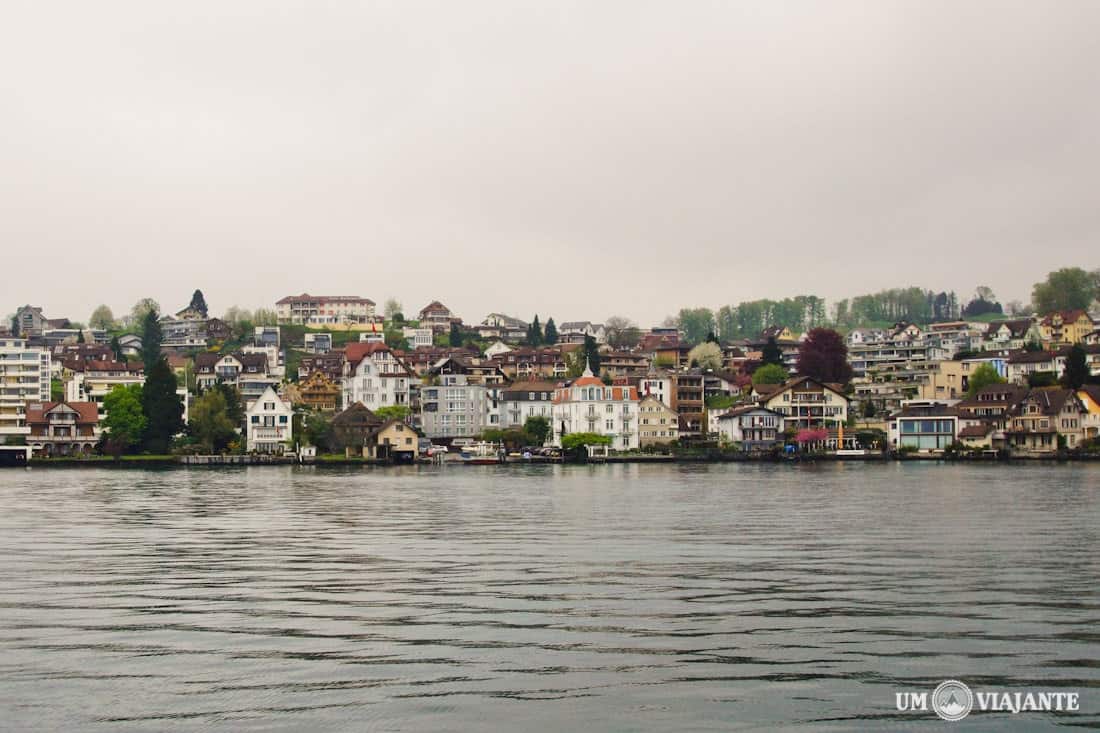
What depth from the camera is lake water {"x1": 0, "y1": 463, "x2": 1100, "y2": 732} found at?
14516mm

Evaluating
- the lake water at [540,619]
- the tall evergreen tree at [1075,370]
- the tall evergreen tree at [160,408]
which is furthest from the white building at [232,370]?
the lake water at [540,619]

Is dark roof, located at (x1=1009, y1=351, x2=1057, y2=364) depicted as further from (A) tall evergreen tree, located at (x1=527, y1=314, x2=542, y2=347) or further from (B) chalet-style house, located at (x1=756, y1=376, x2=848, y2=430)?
(A) tall evergreen tree, located at (x1=527, y1=314, x2=542, y2=347)

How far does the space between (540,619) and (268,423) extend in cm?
9387

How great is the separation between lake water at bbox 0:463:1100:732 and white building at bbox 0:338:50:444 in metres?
81.5

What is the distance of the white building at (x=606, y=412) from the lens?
113688mm

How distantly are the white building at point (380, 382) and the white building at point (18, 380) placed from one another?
29.4m

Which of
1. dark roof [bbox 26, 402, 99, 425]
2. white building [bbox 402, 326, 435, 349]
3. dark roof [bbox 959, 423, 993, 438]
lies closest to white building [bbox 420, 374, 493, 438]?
dark roof [bbox 26, 402, 99, 425]

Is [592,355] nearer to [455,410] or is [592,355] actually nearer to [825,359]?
[825,359]

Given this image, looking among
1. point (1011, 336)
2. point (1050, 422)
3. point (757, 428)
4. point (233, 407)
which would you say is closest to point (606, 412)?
point (757, 428)

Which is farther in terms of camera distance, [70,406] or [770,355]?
[770,355]

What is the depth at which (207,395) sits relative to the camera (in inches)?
4321

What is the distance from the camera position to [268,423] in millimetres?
110438

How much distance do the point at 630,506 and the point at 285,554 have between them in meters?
18.9

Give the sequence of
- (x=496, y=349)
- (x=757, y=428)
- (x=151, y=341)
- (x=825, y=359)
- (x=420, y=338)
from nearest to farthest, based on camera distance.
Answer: (x=757, y=428), (x=825, y=359), (x=151, y=341), (x=496, y=349), (x=420, y=338)
